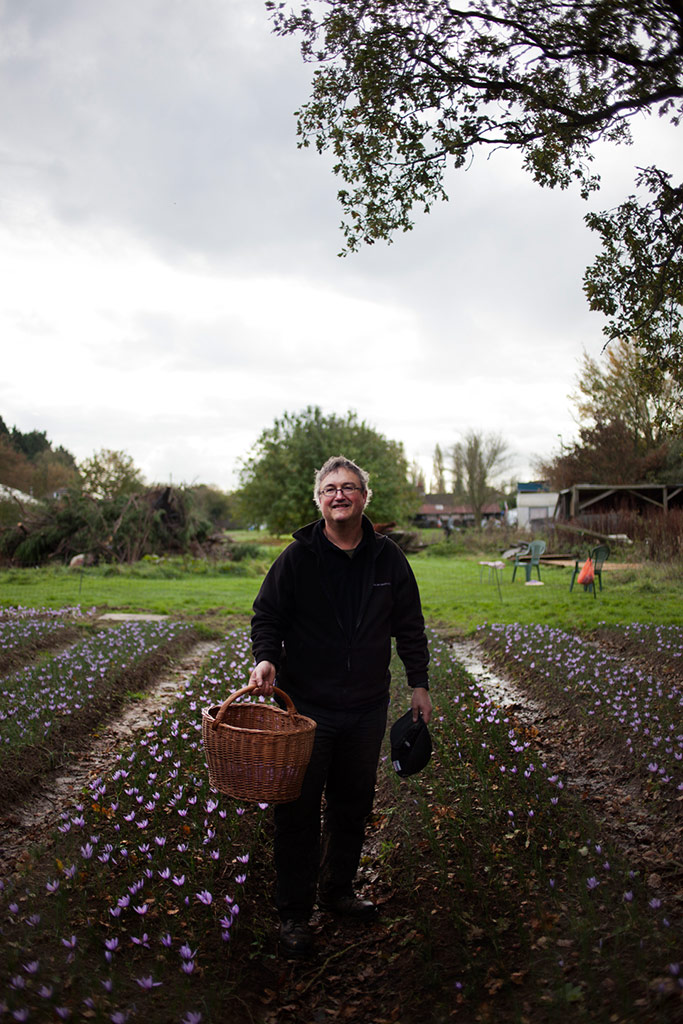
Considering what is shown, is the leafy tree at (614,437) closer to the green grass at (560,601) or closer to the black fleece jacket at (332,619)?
the green grass at (560,601)

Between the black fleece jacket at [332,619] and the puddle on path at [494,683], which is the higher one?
the black fleece jacket at [332,619]

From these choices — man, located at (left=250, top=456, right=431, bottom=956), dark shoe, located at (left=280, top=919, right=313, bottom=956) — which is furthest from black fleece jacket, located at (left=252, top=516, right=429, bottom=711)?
dark shoe, located at (left=280, top=919, right=313, bottom=956)

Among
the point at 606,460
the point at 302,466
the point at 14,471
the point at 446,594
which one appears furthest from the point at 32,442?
the point at 446,594

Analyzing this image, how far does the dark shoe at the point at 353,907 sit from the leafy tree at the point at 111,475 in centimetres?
2723

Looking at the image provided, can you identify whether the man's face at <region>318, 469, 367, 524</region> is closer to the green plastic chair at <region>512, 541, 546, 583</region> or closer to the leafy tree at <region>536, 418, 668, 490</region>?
the green plastic chair at <region>512, 541, 546, 583</region>

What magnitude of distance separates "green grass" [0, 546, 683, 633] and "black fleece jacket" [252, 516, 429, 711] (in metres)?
8.39

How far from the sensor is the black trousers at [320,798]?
3.59 metres

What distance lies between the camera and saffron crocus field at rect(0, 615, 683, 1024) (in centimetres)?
Result: 287

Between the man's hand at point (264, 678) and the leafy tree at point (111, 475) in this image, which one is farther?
the leafy tree at point (111, 475)

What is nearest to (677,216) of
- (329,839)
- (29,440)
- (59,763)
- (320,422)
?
(329,839)

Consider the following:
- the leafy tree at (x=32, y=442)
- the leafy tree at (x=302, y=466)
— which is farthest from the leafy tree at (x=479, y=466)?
the leafy tree at (x=32, y=442)

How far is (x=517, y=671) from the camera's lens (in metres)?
9.25

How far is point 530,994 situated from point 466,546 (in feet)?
111

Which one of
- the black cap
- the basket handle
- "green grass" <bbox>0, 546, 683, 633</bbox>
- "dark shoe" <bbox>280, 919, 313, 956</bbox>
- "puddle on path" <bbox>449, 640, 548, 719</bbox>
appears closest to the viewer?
the basket handle
